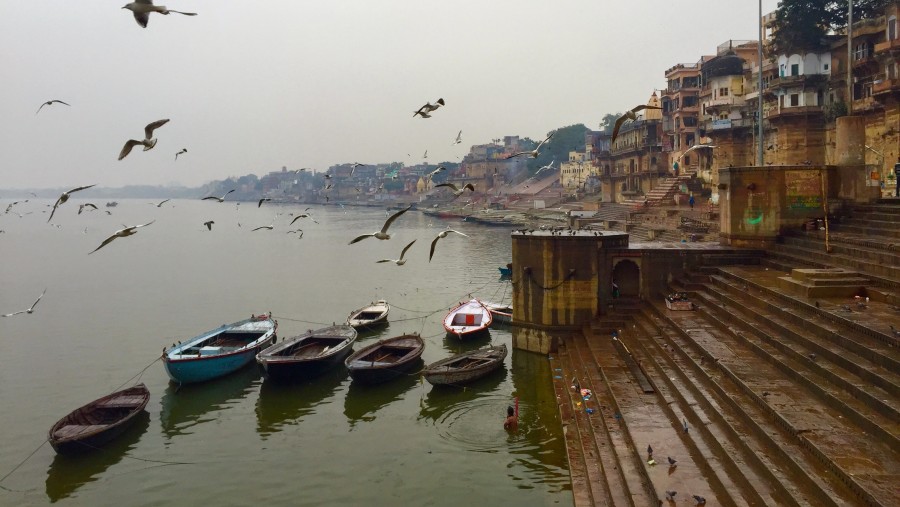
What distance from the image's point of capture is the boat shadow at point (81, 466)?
44.4 ft

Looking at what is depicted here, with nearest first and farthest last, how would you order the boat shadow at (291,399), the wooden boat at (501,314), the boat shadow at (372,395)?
the boat shadow at (291,399) → the boat shadow at (372,395) → the wooden boat at (501,314)

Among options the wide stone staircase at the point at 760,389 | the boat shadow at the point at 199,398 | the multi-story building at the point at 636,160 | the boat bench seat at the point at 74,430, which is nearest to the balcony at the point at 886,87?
the wide stone staircase at the point at 760,389

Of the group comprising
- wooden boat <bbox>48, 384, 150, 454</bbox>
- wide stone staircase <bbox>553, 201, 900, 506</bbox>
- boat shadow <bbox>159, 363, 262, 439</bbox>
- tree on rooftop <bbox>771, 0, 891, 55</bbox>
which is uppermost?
tree on rooftop <bbox>771, 0, 891, 55</bbox>

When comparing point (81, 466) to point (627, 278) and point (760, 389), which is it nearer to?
point (760, 389)

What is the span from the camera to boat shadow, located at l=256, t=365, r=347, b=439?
54.3 ft

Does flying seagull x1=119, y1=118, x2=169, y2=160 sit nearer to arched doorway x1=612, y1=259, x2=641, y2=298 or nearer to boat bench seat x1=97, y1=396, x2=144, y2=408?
boat bench seat x1=97, y1=396, x2=144, y2=408

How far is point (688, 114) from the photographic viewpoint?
188ft

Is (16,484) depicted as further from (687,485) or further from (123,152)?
(687,485)

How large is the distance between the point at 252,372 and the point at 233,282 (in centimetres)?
2430

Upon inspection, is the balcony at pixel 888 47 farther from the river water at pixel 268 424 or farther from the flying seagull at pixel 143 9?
the flying seagull at pixel 143 9

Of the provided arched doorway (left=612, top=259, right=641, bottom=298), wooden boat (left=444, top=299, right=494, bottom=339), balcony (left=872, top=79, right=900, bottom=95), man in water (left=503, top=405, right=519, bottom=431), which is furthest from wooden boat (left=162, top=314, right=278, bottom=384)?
balcony (left=872, top=79, right=900, bottom=95)

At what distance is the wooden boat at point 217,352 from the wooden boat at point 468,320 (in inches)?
262

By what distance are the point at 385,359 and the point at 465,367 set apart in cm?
321

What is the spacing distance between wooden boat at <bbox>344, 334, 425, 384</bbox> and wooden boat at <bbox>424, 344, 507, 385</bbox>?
1.33m
